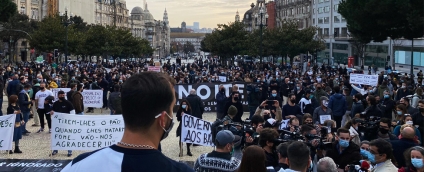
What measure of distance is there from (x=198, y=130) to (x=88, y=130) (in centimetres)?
255

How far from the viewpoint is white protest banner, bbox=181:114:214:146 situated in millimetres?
12297

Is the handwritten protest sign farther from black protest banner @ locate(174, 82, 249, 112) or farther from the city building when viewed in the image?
the city building

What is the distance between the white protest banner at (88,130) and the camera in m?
11.5

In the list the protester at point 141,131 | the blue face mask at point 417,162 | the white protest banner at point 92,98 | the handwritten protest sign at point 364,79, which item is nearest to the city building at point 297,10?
the handwritten protest sign at point 364,79

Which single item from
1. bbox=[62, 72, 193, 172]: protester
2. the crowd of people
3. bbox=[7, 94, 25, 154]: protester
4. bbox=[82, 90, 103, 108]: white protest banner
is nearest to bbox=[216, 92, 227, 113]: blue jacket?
the crowd of people

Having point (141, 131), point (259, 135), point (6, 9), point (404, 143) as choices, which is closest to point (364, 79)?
point (404, 143)

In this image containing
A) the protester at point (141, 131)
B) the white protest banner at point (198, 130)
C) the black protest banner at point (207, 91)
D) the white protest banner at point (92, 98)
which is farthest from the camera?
the black protest banner at point (207, 91)

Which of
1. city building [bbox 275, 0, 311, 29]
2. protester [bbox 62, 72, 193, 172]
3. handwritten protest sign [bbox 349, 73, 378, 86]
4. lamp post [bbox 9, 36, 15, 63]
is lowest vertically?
handwritten protest sign [bbox 349, 73, 378, 86]

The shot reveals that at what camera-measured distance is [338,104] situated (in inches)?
601

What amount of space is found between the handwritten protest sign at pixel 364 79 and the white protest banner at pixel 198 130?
1231 cm

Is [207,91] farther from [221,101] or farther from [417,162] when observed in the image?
[417,162]

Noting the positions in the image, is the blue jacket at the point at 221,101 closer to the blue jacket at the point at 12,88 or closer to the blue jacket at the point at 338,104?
the blue jacket at the point at 338,104

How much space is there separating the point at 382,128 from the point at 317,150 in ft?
6.16

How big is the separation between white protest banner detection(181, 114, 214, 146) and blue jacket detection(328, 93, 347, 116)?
4.64m
